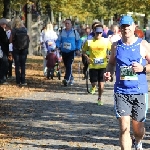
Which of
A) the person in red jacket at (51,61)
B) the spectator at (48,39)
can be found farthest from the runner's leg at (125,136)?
the spectator at (48,39)

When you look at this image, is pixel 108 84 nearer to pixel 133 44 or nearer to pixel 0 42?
pixel 0 42

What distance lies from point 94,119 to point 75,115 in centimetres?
72

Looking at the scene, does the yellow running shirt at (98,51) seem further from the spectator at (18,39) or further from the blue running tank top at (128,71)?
the blue running tank top at (128,71)

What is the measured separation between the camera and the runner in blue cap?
8078 millimetres

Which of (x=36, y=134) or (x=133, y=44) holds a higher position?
(x=133, y=44)

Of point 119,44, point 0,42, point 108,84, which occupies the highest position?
point 119,44

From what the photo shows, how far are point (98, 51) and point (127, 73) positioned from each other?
7247mm

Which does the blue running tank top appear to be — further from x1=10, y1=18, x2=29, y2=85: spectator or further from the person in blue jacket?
x1=10, y1=18, x2=29, y2=85: spectator

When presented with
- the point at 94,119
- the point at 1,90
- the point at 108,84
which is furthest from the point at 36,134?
the point at 108,84

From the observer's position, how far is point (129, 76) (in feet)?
26.8

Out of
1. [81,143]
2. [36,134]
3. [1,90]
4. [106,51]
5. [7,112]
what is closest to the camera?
[81,143]

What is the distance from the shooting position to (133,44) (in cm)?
815

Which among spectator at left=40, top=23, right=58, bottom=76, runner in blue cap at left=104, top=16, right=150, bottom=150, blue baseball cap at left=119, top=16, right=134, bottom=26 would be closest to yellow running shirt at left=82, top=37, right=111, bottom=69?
runner in blue cap at left=104, top=16, right=150, bottom=150

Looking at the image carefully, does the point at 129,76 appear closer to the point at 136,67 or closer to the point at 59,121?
the point at 136,67
